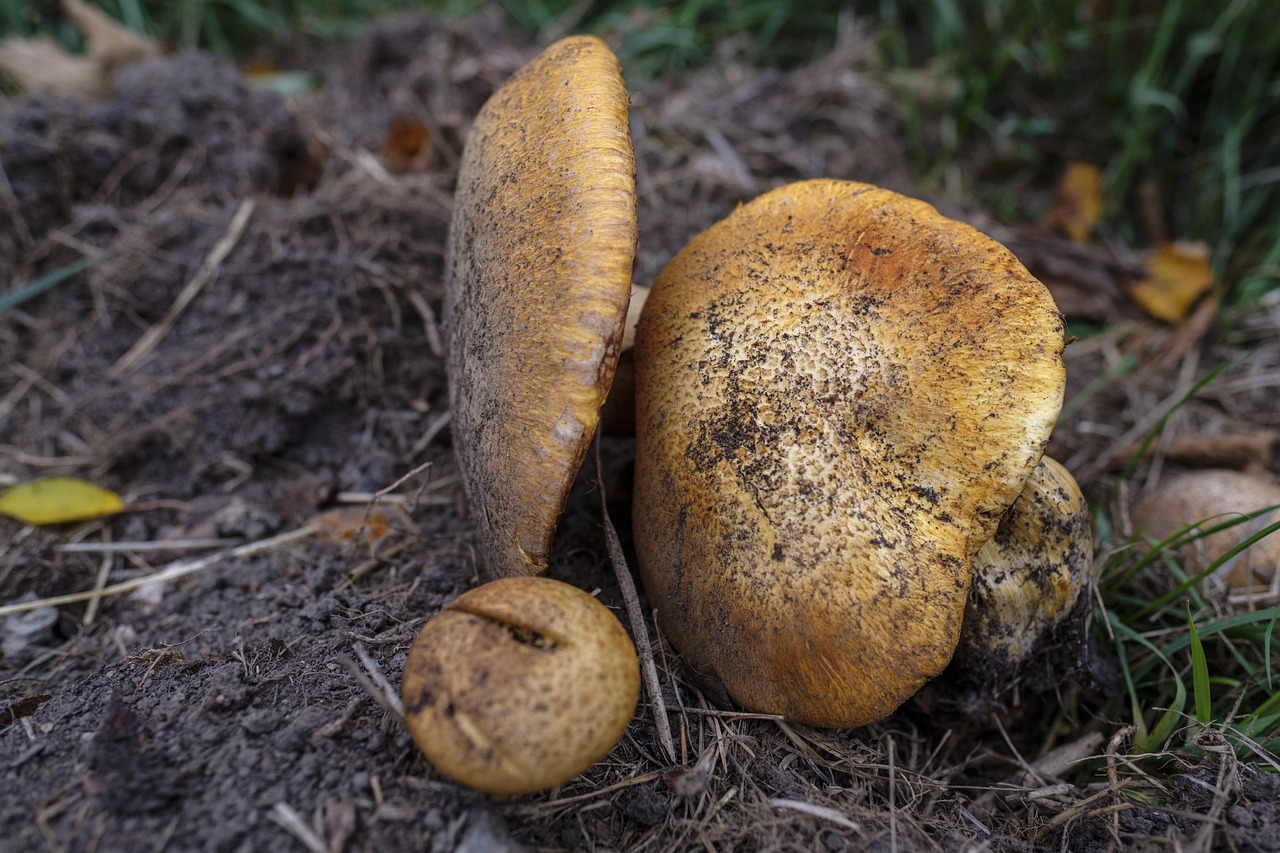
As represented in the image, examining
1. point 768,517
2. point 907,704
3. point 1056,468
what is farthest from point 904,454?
point 907,704

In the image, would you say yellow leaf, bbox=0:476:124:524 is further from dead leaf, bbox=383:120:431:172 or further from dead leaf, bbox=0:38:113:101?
dead leaf, bbox=0:38:113:101

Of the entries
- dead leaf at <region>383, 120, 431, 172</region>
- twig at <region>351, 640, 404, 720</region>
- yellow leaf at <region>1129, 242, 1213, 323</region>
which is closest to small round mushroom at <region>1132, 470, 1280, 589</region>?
yellow leaf at <region>1129, 242, 1213, 323</region>

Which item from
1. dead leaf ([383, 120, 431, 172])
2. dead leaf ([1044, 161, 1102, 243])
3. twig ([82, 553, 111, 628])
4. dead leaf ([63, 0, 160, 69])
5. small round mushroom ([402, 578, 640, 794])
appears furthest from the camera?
dead leaf ([63, 0, 160, 69])

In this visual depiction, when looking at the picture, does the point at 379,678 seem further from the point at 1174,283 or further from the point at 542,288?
the point at 1174,283

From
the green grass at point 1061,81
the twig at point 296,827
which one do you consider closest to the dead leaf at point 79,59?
the green grass at point 1061,81

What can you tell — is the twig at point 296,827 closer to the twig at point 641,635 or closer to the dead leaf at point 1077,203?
the twig at point 641,635

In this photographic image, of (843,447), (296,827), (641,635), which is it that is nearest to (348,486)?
(641,635)

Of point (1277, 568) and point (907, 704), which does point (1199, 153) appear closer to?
point (1277, 568)
